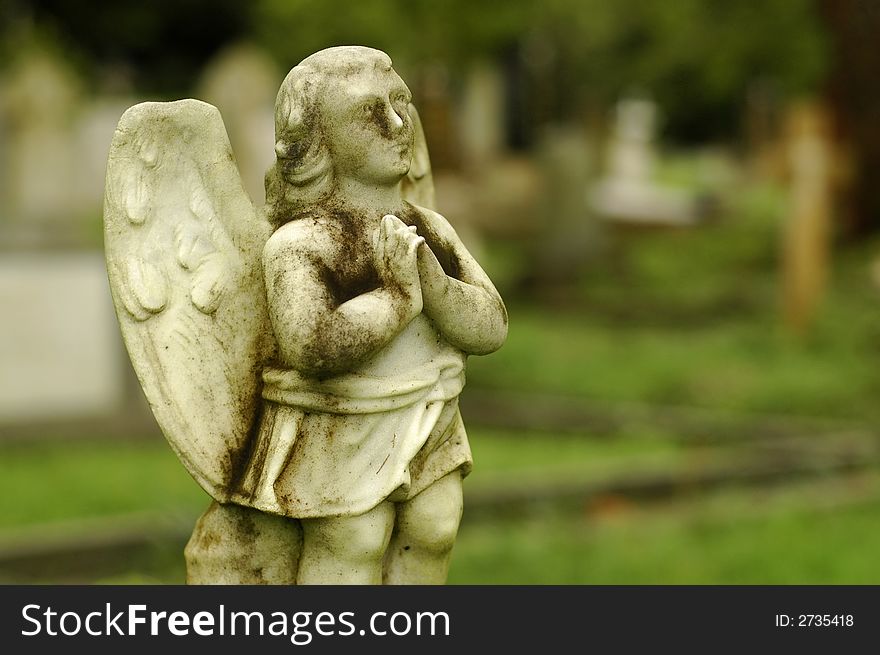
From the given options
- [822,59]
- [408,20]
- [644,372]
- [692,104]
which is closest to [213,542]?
[644,372]

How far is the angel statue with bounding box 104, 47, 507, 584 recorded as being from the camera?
2664 mm

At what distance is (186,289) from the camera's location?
2.77 metres

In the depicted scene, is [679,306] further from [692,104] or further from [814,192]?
[692,104]

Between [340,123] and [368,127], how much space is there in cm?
6

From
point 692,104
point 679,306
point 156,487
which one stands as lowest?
point 156,487

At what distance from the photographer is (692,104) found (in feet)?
80.0

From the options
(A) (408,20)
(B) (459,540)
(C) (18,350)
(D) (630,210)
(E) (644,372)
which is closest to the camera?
(B) (459,540)

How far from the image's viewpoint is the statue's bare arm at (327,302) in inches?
102

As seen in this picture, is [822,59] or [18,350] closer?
[18,350]

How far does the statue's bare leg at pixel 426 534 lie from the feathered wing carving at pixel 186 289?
1.31ft

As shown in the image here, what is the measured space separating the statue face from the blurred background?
3251mm

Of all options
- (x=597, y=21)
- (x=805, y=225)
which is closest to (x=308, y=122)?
(x=805, y=225)

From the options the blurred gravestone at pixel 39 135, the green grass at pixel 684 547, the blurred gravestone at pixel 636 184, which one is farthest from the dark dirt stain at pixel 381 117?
the blurred gravestone at pixel 39 135

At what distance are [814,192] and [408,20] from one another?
392 cm
